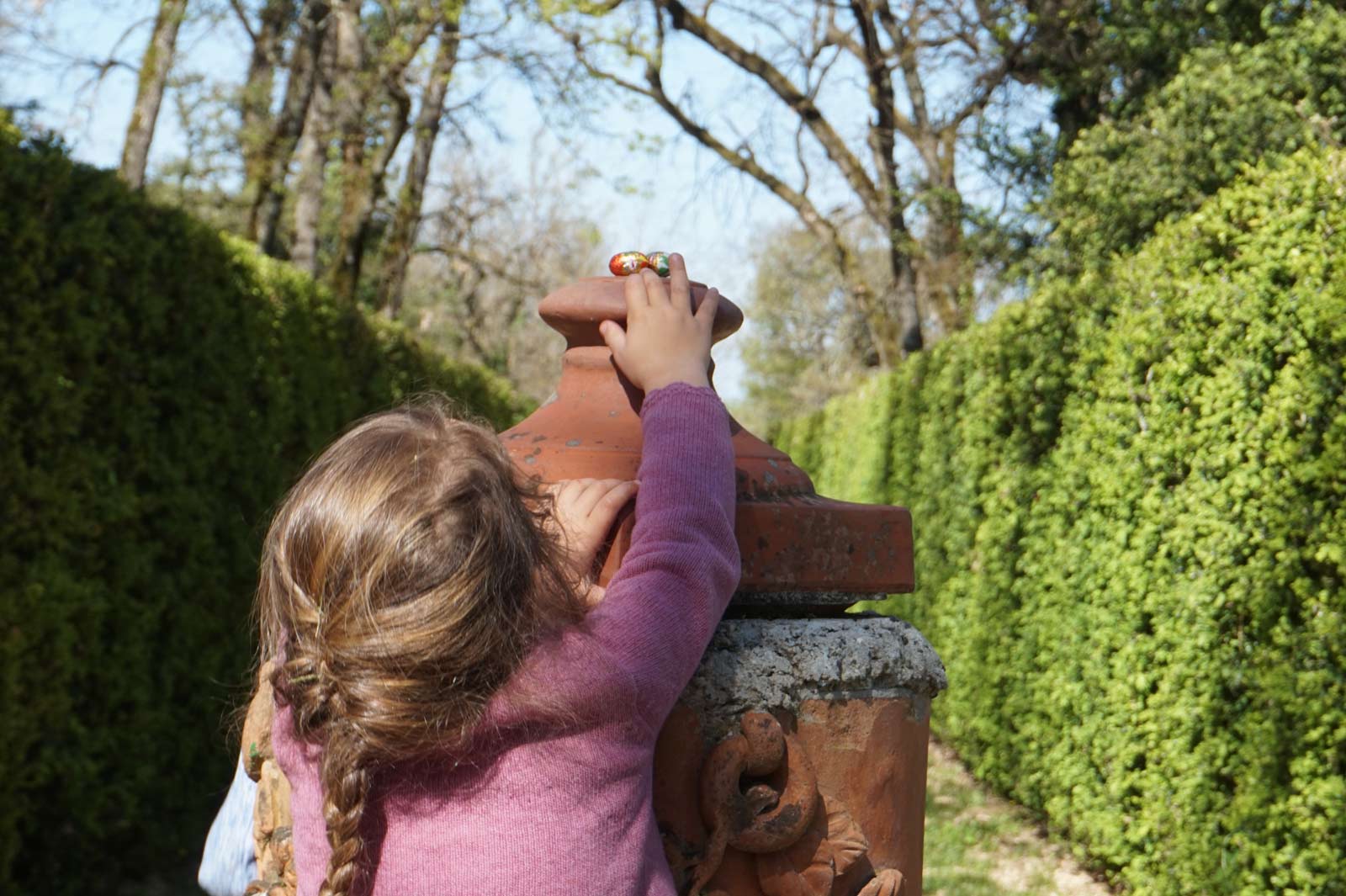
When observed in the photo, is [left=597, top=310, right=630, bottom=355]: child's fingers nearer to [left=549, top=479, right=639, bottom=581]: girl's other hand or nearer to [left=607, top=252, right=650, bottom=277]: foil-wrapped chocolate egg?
[left=607, top=252, right=650, bottom=277]: foil-wrapped chocolate egg

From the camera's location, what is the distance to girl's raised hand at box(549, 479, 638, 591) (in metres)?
1.56

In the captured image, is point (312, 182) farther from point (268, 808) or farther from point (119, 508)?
point (268, 808)

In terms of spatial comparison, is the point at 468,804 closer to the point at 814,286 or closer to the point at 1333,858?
the point at 1333,858

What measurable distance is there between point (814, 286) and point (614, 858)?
30457mm

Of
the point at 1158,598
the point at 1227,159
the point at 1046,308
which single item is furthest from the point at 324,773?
the point at 1227,159

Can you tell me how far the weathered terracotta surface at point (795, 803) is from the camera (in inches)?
61.5

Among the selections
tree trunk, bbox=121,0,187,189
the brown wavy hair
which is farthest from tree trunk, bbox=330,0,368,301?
the brown wavy hair

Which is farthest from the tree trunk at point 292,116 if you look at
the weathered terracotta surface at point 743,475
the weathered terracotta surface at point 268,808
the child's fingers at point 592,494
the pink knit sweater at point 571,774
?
the pink knit sweater at point 571,774

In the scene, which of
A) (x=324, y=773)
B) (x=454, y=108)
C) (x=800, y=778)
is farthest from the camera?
(x=454, y=108)

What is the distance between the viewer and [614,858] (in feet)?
4.54

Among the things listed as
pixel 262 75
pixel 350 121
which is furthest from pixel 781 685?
pixel 262 75

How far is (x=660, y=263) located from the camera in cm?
175

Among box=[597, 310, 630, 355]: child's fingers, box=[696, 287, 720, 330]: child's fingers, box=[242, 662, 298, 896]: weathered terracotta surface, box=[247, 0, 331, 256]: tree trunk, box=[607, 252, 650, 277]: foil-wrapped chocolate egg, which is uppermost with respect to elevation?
box=[247, 0, 331, 256]: tree trunk

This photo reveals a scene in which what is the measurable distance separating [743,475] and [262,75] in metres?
15.7
